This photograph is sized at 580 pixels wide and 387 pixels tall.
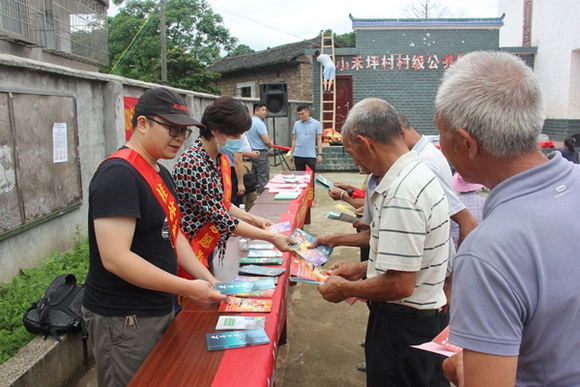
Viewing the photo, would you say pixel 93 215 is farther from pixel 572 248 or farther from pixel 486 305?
pixel 572 248

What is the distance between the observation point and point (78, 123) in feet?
13.9

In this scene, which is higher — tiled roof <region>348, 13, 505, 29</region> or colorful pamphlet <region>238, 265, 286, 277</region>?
tiled roof <region>348, 13, 505, 29</region>

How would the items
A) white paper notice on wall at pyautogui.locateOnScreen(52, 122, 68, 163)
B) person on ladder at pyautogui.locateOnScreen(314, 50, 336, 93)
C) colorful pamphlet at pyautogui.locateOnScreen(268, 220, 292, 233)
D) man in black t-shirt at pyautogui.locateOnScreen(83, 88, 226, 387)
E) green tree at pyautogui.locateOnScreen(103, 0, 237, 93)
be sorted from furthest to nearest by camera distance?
1. green tree at pyautogui.locateOnScreen(103, 0, 237, 93)
2. person on ladder at pyautogui.locateOnScreen(314, 50, 336, 93)
3. white paper notice on wall at pyautogui.locateOnScreen(52, 122, 68, 163)
4. colorful pamphlet at pyautogui.locateOnScreen(268, 220, 292, 233)
5. man in black t-shirt at pyautogui.locateOnScreen(83, 88, 226, 387)

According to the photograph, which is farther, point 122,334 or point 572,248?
point 122,334

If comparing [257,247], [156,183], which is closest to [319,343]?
[257,247]

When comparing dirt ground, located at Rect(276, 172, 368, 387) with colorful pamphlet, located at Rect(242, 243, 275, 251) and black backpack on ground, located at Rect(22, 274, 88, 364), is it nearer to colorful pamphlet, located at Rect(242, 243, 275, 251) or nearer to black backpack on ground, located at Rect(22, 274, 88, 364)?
colorful pamphlet, located at Rect(242, 243, 275, 251)

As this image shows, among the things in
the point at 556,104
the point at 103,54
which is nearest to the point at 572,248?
the point at 103,54

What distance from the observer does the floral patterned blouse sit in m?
2.21

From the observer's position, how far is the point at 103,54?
9328 millimetres

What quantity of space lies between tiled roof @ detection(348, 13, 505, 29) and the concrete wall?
921cm

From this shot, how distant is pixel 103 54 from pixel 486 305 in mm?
10104

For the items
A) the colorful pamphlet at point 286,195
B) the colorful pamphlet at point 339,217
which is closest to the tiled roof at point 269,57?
the colorful pamphlet at point 286,195

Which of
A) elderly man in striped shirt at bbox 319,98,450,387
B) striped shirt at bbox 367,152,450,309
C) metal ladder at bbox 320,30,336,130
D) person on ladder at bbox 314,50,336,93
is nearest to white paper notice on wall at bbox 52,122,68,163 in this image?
elderly man in striped shirt at bbox 319,98,450,387

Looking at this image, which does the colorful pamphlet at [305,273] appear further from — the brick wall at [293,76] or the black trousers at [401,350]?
the brick wall at [293,76]
